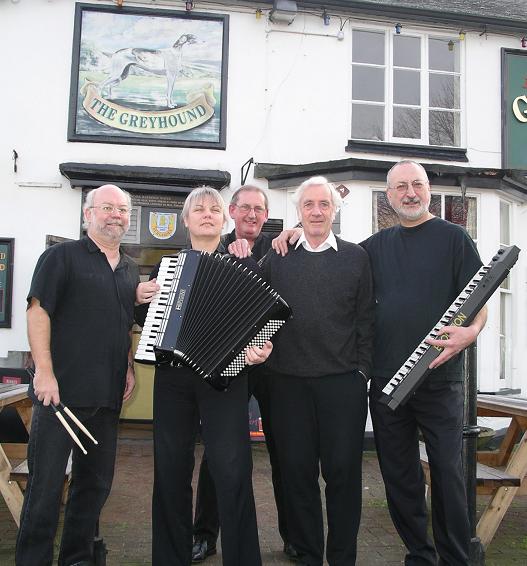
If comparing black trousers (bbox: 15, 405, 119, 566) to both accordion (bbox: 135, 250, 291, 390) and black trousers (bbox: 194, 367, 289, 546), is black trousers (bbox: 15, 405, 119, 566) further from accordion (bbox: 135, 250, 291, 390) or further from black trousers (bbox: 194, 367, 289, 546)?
black trousers (bbox: 194, 367, 289, 546)

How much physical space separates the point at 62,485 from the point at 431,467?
1820 mm

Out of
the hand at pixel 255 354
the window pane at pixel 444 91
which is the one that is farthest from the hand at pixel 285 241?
the window pane at pixel 444 91

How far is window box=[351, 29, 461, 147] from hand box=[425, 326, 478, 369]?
557 centimetres

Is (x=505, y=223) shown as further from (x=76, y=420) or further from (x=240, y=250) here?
(x=76, y=420)

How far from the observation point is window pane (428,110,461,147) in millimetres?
8242

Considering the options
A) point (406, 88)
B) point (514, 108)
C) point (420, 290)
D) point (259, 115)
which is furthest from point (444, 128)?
point (420, 290)

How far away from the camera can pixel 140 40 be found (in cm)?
772

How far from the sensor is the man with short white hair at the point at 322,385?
3061 millimetres

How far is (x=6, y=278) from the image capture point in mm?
7285

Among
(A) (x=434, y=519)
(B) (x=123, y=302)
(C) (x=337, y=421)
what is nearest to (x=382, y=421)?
(C) (x=337, y=421)

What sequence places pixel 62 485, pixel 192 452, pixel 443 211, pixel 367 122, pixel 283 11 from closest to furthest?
pixel 62 485 → pixel 192 452 → pixel 283 11 → pixel 443 211 → pixel 367 122

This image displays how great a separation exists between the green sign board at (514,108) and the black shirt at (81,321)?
6.76 metres

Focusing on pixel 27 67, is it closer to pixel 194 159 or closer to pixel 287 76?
pixel 194 159

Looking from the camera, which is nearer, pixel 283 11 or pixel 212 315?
pixel 212 315
